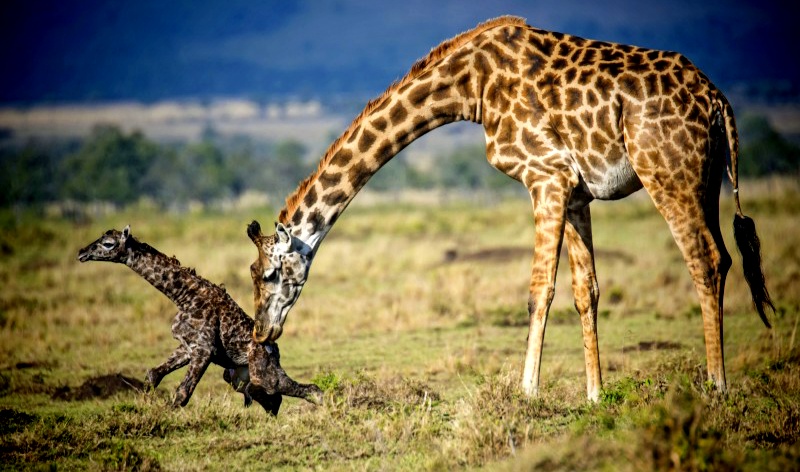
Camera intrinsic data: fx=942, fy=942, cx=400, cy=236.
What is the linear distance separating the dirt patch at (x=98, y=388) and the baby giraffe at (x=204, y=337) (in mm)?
1581

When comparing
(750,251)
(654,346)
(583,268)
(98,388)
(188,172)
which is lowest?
(98,388)

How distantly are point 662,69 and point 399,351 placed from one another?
5609mm

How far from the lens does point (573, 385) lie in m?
9.63

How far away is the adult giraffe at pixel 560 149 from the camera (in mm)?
8664

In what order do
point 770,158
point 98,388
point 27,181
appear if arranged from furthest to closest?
point 770,158 → point 27,181 → point 98,388

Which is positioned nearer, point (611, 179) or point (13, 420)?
point (611, 179)

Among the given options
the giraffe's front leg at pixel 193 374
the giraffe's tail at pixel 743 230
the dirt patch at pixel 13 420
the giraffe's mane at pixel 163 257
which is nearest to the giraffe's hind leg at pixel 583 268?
the giraffe's tail at pixel 743 230

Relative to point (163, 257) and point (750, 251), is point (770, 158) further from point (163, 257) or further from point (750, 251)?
point (163, 257)

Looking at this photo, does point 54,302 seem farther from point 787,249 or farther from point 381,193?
point 381,193

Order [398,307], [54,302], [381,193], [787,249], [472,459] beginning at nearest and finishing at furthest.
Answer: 1. [472,459]
2. [398,307]
3. [54,302]
4. [787,249]
5. [381,193]

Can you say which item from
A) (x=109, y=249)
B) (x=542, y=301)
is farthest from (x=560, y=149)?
(x=109, y=249)

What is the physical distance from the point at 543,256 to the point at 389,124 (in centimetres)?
195

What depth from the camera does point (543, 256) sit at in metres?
8.70

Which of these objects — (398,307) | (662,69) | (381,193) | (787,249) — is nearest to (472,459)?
(662,69)
